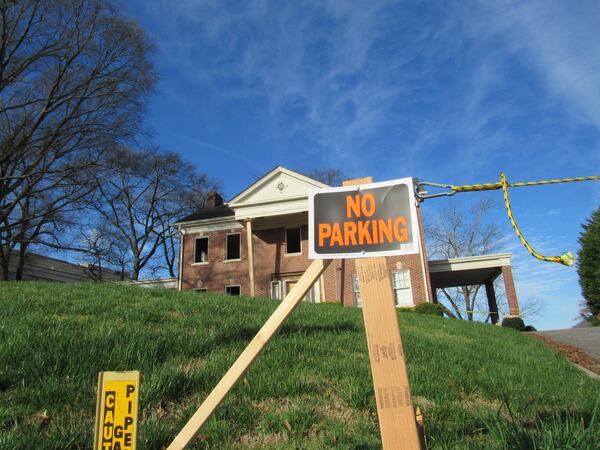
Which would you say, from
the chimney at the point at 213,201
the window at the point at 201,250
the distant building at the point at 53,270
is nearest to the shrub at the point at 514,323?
the window at the point at 201,250

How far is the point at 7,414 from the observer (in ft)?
8.81

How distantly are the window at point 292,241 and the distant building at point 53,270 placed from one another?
21.9 meters

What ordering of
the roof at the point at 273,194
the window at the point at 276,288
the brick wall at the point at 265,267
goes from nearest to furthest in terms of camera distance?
the brick wall at the point at 265,267 < the roof at the point at 273,194 < the window at the point at 276,288

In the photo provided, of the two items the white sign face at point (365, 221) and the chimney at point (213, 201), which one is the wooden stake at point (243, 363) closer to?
the white sign face at point (365, 221)

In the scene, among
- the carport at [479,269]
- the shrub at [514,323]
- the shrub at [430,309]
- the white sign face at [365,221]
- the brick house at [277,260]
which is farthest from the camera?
the brick house at [277,260]

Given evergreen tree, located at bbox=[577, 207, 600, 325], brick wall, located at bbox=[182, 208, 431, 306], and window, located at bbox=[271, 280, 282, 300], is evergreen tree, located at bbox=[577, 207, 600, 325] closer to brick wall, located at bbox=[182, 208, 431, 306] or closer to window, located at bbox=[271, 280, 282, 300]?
brick wall, located at bbox=[182, 208, 431, 306]

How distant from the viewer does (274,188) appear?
2397 centimetres

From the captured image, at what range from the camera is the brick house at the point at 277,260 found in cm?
2222

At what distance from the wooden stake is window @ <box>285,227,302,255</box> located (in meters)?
22.6

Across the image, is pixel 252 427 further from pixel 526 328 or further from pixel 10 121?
pixel 10 121

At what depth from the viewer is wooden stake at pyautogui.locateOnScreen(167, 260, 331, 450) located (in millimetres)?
1865

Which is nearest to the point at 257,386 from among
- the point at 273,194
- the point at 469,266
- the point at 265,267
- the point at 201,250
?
the point at 273,194

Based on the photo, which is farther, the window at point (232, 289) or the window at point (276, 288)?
the window at point (232, 289)

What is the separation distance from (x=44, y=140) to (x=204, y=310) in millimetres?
19734
